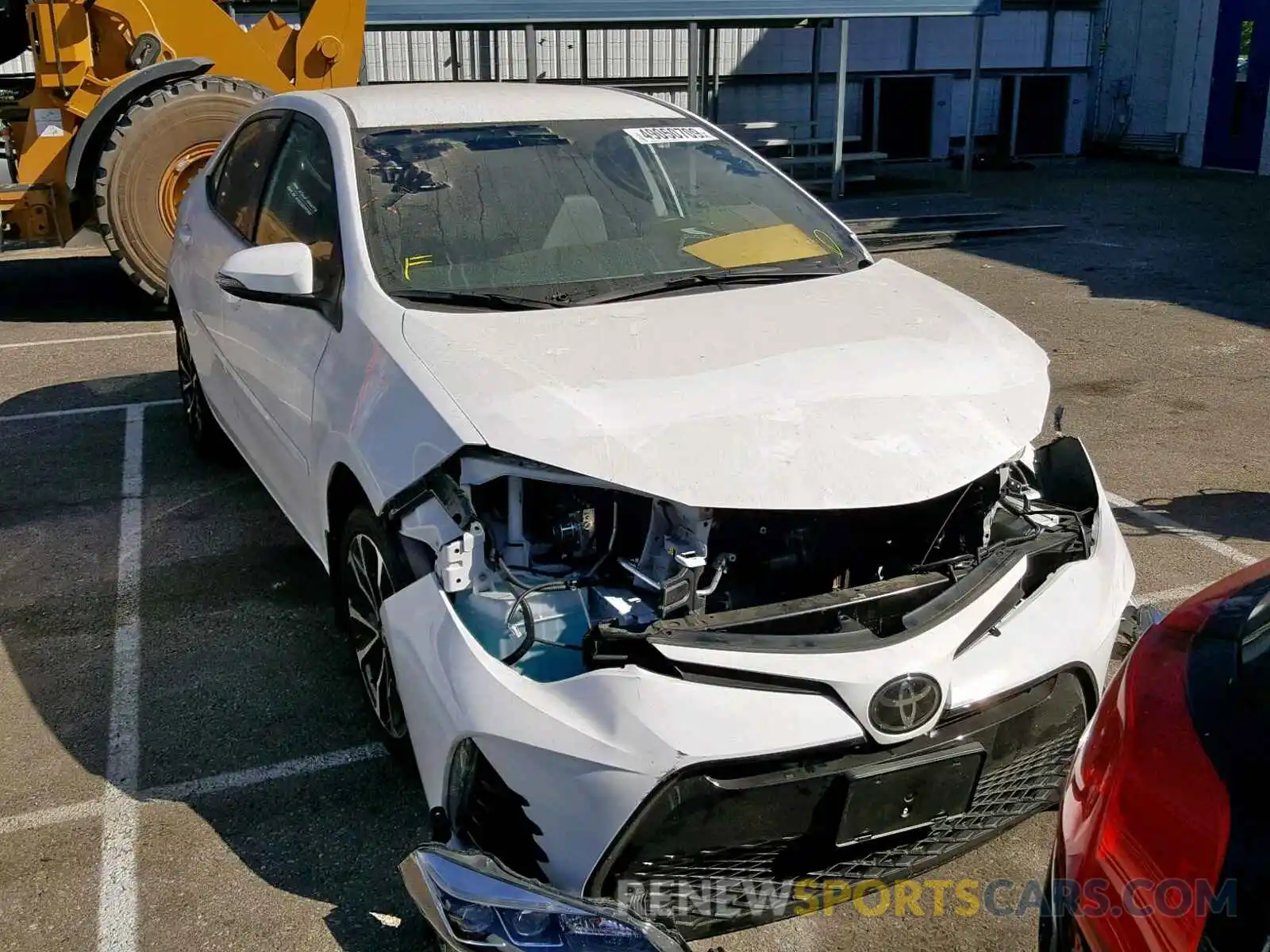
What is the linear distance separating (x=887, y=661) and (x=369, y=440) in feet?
4.45

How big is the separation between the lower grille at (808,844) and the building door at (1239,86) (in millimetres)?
19024

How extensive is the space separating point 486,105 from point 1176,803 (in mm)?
3195

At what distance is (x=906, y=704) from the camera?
233 centimetres

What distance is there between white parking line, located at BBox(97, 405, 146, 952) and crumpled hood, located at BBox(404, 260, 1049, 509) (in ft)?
4.62

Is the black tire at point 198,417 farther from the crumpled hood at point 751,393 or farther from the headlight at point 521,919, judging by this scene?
the headlight at point 521,919

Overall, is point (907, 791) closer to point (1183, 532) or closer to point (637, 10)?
point (1183, 532)

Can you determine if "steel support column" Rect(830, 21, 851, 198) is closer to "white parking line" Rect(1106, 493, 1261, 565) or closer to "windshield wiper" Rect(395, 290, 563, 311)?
"white parking line" Rect(1106, 493, 1261, 565)

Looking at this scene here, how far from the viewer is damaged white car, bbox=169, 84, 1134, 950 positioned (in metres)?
2.27

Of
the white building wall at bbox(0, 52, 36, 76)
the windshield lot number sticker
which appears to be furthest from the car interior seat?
the white building wall at bbox(0, 52, 36, 76)

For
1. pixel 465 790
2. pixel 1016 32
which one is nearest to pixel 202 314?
pixel 465 790

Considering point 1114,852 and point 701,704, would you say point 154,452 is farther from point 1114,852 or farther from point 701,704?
point 1114,852

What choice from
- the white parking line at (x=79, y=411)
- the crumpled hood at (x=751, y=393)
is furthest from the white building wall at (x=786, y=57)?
the crumpled hood at (x=751, y=393)

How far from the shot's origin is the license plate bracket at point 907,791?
2.30m

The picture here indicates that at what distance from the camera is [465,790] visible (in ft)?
7.93
